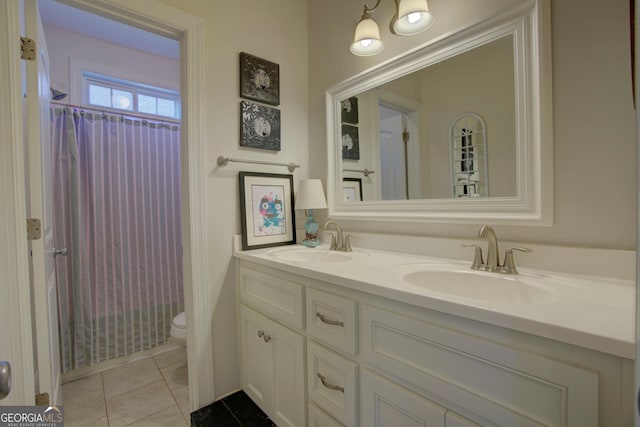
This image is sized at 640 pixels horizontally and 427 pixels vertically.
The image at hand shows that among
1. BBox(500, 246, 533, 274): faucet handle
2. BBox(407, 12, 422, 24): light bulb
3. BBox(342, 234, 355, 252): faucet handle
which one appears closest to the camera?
BBox(500, 246, 533, 274): faucet handle

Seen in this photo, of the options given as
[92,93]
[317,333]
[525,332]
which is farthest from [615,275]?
[92,93]

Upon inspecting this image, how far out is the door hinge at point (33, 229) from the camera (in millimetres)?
1129

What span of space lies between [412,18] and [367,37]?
0.75 ft

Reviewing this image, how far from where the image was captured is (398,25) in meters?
1.26

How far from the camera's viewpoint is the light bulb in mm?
1209

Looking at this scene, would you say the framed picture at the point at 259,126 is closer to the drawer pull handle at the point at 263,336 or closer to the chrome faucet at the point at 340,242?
the chrome faucet at the point at 340,242

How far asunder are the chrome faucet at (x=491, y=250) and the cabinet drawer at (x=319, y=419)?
77 centimetres

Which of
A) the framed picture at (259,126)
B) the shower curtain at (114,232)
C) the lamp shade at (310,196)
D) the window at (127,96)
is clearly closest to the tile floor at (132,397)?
the shower curtain at (114,232)

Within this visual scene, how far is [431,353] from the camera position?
728 mm

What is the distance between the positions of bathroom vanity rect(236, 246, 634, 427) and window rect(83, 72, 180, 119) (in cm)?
231

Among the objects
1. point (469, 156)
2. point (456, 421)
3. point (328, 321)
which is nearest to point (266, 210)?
point (328, 321)

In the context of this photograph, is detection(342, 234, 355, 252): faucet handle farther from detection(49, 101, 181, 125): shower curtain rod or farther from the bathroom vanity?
detection(49, 101, 181, 125): shower curtain rod

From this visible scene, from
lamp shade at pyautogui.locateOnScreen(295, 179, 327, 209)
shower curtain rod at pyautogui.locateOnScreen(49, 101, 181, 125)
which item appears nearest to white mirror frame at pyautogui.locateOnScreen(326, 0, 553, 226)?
lamp shade at pyautogui.locateOnScreen(295, 179, 327, 209)

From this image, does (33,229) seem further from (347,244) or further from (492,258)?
(492,258)
